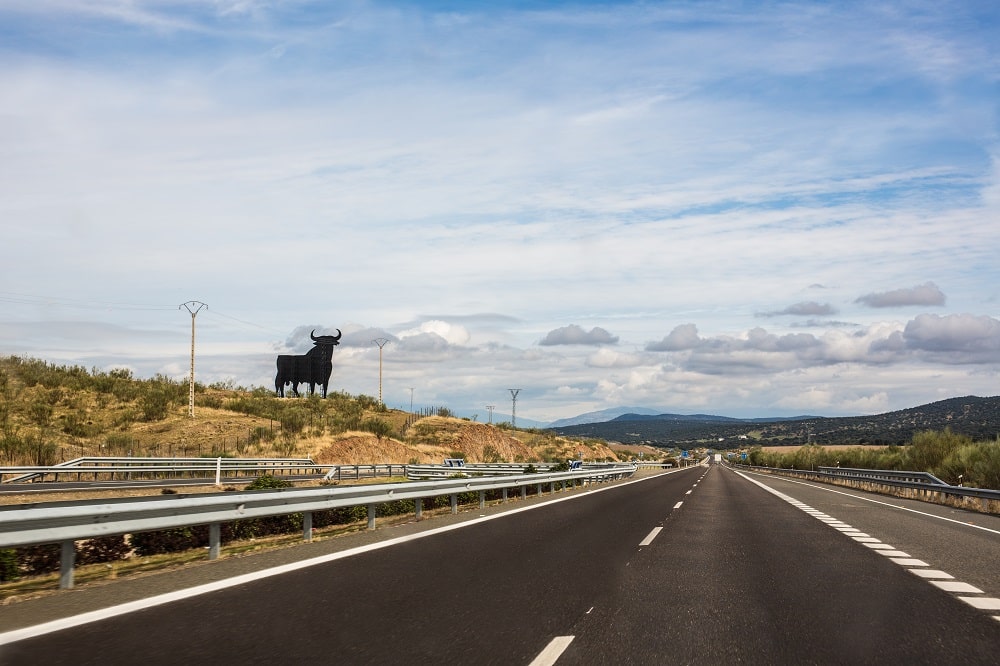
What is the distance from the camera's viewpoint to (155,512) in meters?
9.59

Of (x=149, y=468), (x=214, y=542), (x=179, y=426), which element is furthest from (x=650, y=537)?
(x=179, y=426)

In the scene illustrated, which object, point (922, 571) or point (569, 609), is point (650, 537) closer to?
point (922, 571)

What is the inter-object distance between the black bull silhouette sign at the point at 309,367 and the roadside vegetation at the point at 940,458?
44965 millimetres

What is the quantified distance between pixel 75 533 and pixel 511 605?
444 cm

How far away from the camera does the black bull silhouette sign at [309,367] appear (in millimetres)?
77375

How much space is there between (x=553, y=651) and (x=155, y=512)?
571 cm

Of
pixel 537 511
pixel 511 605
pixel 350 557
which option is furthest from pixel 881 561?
pixel 537 511

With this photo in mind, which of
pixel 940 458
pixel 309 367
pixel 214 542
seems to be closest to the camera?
pixel 214 542

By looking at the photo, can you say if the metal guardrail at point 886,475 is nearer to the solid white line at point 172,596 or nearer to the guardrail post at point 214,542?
the solid white line at point 172,596

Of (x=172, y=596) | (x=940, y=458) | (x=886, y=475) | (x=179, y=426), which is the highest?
(x=179, y=426)

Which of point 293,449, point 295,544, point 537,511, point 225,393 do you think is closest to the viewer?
point 295,544

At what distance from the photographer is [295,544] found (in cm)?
1272

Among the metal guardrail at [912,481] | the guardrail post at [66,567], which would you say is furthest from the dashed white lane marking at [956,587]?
the metal guardrail at [912,481]

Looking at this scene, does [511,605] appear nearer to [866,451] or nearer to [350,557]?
[350,557]
